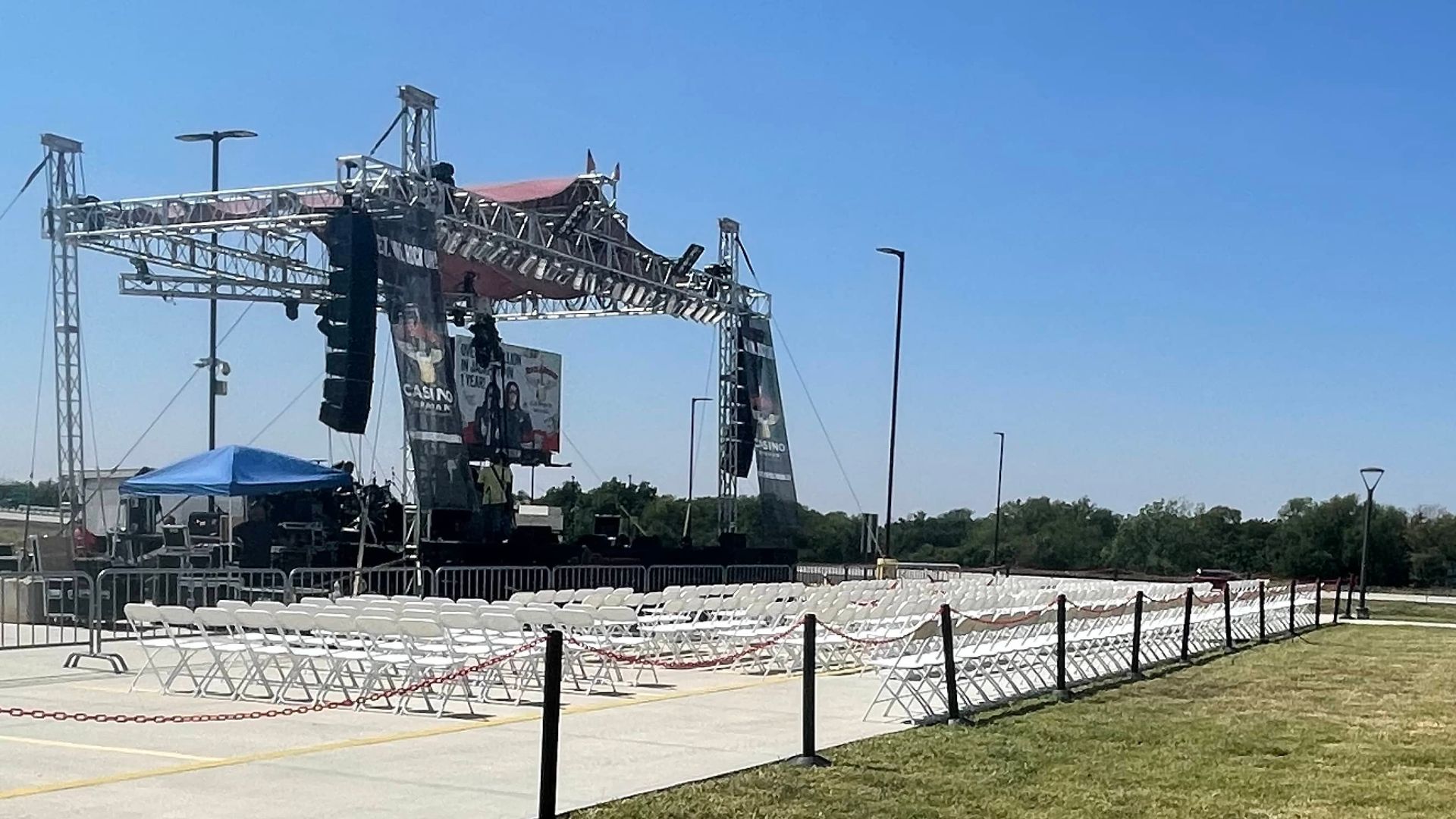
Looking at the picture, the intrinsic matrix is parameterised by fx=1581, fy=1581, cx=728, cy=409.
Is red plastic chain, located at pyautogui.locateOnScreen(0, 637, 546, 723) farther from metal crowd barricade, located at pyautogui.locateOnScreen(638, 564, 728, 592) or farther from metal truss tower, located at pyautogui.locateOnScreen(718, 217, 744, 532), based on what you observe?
metal truss tower, located at pyautogui.locateOnScreen(718, 217, 744, 532)

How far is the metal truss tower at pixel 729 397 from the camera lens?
108ft

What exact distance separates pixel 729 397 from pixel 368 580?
47.1 feet

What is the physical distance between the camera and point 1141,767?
941 centimetres

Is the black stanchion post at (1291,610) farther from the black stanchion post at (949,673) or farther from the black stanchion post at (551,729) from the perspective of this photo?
the black stanchion post at (551,729)

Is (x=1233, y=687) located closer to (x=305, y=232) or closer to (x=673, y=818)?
(x=673, y=818)

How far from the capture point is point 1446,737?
37.2 feet

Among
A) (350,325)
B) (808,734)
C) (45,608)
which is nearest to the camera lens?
(808,734)

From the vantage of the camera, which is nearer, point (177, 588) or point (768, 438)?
point (177, 588)

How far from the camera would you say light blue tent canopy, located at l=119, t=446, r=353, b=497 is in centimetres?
2277

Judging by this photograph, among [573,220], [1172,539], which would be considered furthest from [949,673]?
[1172,539]

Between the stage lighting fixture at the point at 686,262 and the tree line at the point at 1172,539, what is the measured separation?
26.6 meters

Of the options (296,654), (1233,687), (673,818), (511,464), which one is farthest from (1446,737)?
(511,464)

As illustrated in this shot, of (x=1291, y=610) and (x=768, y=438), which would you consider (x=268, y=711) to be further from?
(x=768, y=438)

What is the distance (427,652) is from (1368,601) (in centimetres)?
3315
